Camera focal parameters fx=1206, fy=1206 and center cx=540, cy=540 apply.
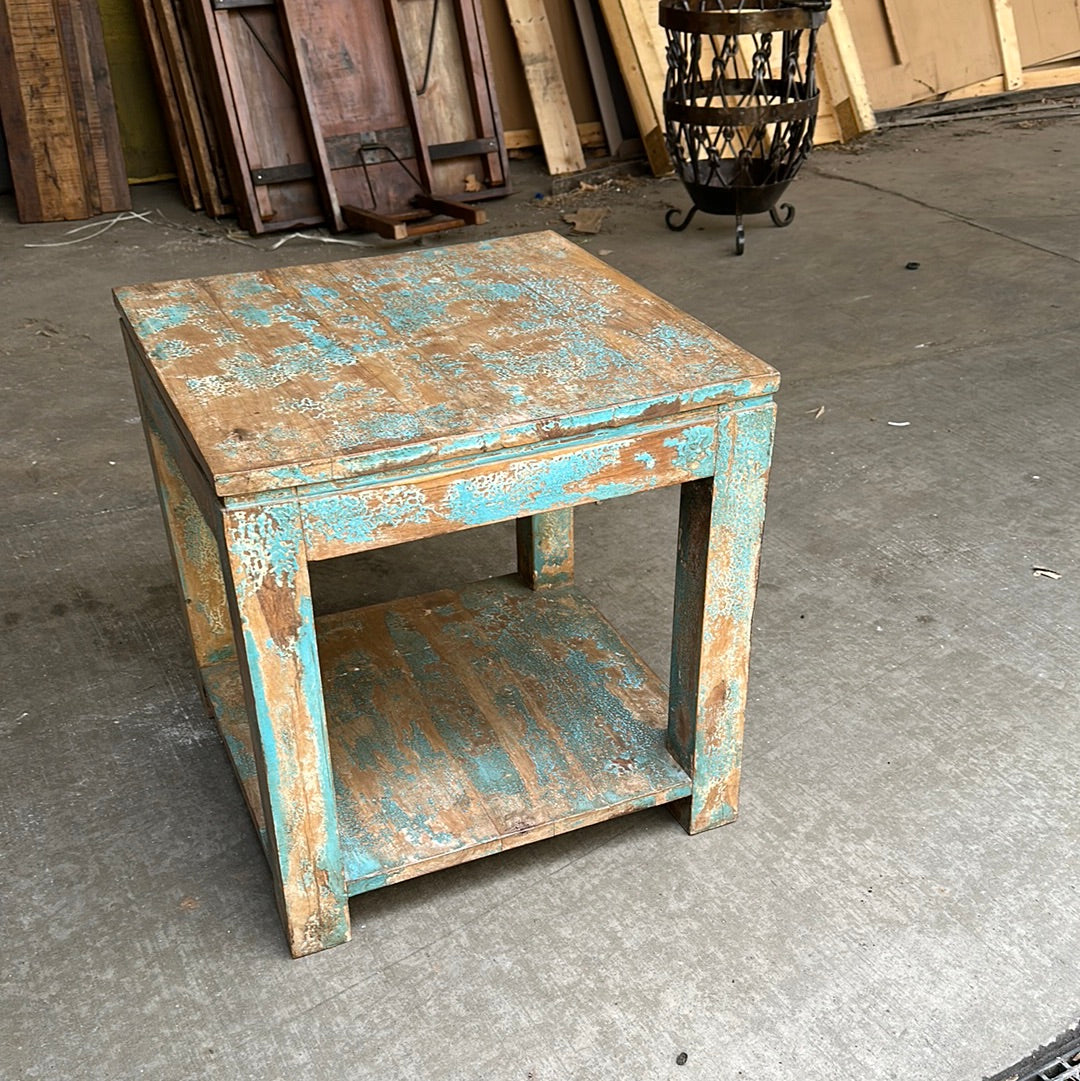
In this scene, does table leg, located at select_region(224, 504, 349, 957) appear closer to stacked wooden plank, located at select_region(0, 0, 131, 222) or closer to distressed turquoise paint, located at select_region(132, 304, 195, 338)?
distressed turquoise paint, located at select_region(132, 304, 195, 338)

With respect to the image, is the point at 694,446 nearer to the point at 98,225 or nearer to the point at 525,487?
the point at 525,487

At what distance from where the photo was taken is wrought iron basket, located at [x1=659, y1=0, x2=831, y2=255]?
3.91m

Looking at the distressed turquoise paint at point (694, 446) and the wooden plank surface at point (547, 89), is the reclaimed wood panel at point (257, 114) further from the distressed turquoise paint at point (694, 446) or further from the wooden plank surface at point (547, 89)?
the distressed turquoise paint at point (694, 446)

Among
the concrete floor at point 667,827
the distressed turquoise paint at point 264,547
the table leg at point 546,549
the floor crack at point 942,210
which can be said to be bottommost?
the concrete floor at point 667,827

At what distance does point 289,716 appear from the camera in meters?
1.44

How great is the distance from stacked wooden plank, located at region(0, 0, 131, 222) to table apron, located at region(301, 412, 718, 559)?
3.91m

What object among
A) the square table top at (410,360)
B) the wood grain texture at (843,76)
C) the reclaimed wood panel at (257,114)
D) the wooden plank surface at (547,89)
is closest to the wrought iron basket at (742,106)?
the wooden plank surface at (547,89)

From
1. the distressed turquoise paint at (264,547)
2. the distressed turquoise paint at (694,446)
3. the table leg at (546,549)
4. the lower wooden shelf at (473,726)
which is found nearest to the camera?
the distressed turquoise paint at (264,547)

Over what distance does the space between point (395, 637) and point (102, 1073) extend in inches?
33.1

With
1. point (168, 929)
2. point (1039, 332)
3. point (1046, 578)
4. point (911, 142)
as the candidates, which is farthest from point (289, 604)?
point (911, 142)

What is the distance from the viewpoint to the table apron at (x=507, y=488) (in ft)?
4.42

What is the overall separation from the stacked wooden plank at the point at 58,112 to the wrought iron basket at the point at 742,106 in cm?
217

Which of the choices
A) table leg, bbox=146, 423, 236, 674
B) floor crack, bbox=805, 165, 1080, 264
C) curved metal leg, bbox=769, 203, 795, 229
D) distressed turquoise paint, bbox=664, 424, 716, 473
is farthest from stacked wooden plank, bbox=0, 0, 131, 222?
distressed turquoise paint, bbox=664, 424, 716, 473

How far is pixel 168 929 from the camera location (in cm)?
167
